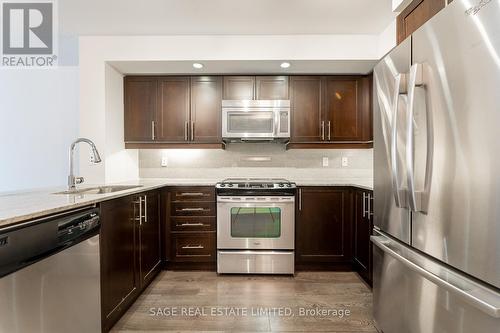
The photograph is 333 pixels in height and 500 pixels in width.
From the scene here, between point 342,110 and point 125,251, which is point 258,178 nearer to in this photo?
point 342,110

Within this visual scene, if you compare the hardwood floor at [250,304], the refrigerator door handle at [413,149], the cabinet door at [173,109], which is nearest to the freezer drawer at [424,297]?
the refrigerator door handle at [413,149]

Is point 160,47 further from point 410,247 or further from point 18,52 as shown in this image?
point 410,247

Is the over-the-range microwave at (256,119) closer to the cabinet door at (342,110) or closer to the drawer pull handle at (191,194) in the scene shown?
the cabinet door at (342,110)

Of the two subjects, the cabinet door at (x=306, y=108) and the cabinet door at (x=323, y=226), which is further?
the cabinet door at (x=306, y=108)

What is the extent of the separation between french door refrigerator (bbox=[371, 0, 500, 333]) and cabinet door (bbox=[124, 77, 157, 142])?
102 inches

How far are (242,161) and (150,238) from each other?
1.50 metres

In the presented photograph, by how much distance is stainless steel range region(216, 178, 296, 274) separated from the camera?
281 centimetres

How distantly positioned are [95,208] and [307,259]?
2.19 meters

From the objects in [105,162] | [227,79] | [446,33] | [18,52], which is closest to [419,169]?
[446,33]

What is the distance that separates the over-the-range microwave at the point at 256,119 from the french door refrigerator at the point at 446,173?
63.9 inches

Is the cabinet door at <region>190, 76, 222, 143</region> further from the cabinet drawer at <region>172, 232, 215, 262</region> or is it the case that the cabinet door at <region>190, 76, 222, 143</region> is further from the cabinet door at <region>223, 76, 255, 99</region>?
the cabinet drawer at <region>172, 232, 215, 262</region>

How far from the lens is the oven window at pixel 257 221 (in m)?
2.83

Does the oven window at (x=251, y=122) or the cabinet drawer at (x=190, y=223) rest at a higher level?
the oven window at (x=251, y=122)

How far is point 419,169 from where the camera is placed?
122 centimetres
